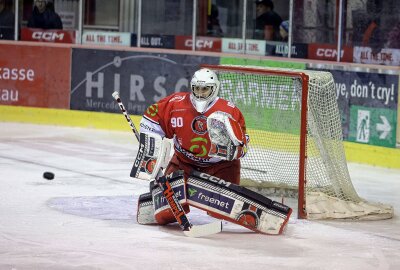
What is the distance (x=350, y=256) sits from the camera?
6789mm

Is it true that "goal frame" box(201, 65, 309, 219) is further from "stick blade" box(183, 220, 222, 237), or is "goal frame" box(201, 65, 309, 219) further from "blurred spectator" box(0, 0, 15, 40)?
"blurred spectator" box(0, 0, 15, 40)

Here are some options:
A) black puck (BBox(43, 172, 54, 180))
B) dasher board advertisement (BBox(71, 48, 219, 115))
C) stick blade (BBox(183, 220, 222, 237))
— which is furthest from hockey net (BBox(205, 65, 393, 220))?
dasher board advertisement (BBox(71, 48, 219, 115))

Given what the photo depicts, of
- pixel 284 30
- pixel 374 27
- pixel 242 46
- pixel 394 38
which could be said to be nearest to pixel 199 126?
pixel 394 38

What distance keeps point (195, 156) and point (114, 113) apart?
577 centimetres

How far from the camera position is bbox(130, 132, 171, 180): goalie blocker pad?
7.33m

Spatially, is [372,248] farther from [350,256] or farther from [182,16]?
[182,16]

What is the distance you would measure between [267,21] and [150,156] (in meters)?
5.48

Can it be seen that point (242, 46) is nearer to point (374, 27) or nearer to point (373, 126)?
point (374, 27)

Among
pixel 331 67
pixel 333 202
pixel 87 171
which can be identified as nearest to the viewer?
pixel 333 202

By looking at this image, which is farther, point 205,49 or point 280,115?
point 205,49

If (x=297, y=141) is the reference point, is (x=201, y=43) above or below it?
above

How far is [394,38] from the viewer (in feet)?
37.2

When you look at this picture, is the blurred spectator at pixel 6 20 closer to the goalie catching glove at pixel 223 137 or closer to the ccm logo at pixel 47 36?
the ccm logo at pixel 47 36

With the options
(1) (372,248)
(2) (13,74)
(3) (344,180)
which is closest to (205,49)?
(2) (13,74)
